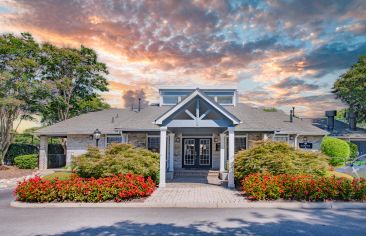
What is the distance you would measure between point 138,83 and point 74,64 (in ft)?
26.9

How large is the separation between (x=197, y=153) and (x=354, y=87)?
23.6 meters

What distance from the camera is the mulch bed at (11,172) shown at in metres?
19.4

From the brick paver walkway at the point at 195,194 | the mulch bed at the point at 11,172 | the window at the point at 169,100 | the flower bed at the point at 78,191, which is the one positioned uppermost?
the window at the point at 169,100

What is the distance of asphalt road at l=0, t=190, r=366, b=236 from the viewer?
7695 mm

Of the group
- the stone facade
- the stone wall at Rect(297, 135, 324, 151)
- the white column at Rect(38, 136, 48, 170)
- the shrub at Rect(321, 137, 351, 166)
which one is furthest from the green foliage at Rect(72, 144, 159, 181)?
the shrub at Rect(321, 137, 351, 166)

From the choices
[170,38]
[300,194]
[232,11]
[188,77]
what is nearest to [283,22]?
[232,11]

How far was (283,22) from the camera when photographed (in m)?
17.4

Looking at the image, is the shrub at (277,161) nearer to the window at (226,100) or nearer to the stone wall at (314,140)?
the stone wall at (314,140)

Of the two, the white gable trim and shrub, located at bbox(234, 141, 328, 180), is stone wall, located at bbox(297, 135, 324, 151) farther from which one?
the white gable trim

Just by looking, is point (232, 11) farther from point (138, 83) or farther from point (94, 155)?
point (138, 83)

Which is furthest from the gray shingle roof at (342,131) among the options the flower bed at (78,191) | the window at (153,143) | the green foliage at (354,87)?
the flower bed at (78,191)

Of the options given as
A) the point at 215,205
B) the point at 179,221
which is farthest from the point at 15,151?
the point at 179,221

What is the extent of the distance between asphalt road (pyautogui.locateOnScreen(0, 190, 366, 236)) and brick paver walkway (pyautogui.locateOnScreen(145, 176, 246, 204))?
1071 millimetres

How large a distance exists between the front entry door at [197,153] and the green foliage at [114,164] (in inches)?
233
